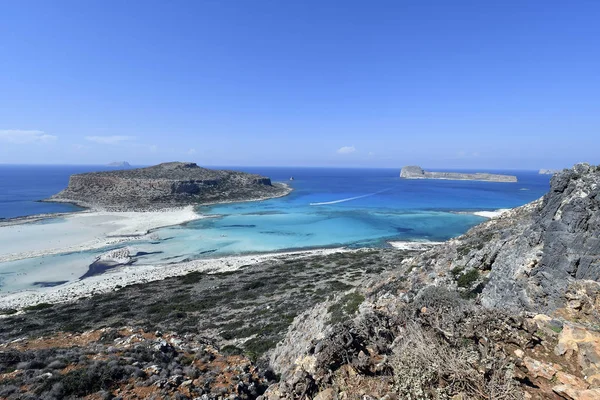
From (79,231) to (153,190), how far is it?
36.0 meters

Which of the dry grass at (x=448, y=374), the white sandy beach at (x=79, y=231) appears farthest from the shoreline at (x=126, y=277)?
the dry grass at (x=448, y=374)

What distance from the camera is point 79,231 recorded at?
5381 cm

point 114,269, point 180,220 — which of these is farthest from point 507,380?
point 180,220

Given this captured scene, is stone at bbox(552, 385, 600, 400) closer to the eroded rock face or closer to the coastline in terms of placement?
the eroded rock face

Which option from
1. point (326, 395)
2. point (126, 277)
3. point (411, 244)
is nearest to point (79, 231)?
point (126, 277)

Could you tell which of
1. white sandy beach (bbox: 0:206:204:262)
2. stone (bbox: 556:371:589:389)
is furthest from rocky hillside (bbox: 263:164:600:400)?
white sandy beach (bbox: 0:206:204:262)

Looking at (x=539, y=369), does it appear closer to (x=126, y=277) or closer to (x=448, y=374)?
(x=448, y=374)

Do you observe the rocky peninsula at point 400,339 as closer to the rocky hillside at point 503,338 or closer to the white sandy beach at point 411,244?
the rocky hillside at point 503,338

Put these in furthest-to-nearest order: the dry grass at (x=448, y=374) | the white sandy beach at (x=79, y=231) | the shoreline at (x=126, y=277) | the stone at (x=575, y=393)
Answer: the white sandy beach at (x=79, y=231) < the shoreline at (x=126, y=277) < the dry grass at (x=448, y=374) < the stone at (x=575, y=393)

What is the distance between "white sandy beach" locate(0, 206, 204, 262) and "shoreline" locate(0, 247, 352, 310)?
1468cm

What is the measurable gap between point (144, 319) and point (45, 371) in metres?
12.4

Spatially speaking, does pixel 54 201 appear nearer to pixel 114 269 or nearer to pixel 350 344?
pixel 114 269

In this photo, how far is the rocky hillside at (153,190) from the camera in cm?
8462

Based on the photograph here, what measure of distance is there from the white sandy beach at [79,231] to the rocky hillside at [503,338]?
4609 centimetres
